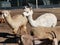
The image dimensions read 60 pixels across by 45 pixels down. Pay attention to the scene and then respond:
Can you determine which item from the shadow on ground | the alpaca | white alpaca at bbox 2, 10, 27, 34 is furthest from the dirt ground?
the alpaca

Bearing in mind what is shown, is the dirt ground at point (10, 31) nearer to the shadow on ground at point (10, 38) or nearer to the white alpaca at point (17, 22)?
the shadow on ground at point (10, 38)

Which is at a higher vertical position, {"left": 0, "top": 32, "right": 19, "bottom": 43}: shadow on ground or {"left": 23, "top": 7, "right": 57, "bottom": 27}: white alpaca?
{"left": 23, "top": 7, "right": 57, "bottom": 27}: white alpaca

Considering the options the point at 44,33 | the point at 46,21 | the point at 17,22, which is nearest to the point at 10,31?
the point at 17,22

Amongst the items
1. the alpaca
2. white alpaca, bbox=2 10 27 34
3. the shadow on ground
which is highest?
white alpaca, bbox=2 10 27 34

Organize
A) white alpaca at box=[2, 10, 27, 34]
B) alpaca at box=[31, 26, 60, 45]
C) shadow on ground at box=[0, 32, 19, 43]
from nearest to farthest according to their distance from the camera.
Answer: alpaca at box=[31, 26, 60, 45], white alpaca at box=[2, 10, 27, 34], shadow on ground at box=[0, 32, 19, 43]

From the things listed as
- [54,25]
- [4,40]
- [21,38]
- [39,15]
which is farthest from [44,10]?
[21,38]

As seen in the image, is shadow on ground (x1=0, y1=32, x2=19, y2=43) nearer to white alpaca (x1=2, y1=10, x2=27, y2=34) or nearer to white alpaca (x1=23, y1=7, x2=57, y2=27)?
white alpaca (x1=2, y1=10, x2=27, y2=34)

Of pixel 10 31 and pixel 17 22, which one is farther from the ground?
pixel 17 22

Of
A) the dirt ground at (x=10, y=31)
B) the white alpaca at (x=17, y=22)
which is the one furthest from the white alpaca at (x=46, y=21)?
the dirt ground at (x=10, y=31)

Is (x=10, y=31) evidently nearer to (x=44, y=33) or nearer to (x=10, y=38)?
(x=10, y=38)

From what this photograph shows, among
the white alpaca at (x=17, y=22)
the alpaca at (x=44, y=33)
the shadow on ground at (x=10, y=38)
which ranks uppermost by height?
the white alpaca at (x=17, y=22)

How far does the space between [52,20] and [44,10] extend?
260 millimetres

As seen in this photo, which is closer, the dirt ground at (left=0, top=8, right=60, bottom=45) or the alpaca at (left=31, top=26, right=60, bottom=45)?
the alpaca at (left=31, top=26, right=60, bottom=45)

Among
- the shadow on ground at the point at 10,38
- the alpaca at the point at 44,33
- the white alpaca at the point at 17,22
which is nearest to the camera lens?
the alpaca at the point at 44,33
